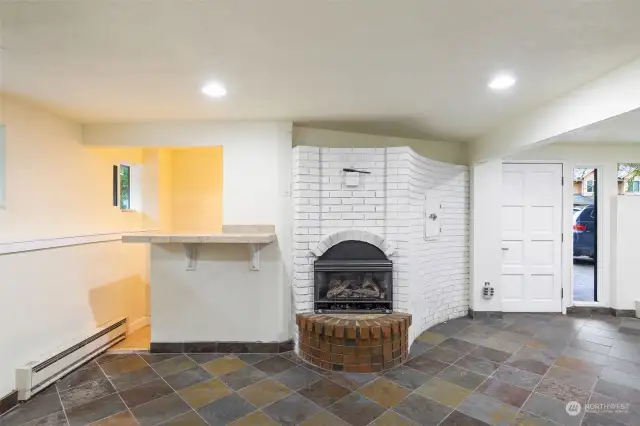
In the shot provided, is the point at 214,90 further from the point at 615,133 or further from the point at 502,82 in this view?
the point at 615,133

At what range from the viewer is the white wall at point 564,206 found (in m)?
4.28

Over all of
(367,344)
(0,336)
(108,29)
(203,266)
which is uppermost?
(108,29)

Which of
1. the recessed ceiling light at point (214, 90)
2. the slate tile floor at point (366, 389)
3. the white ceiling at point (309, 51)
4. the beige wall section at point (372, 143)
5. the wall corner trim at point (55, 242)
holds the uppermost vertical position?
the recessed ceiling light at point (214, 90)

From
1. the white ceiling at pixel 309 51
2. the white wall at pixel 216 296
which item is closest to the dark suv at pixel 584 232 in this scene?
the white ceiling at pixel 309 51

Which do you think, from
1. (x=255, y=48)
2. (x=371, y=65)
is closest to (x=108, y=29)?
(x=255, y=48)

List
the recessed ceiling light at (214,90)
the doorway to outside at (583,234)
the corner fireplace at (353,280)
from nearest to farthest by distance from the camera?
the recessed ceiling light at (214,90), the corner fireplace at (353,280), the doorway to outside at (583,234)

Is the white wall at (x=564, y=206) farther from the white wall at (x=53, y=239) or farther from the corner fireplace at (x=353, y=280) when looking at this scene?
the white wall at (x=53, y=239)

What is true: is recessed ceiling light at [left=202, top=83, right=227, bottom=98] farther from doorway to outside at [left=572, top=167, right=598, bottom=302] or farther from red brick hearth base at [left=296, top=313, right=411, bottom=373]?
doorway to outside at [left=572, top=167, right=598, bottom=302]

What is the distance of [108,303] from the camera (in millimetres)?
3564

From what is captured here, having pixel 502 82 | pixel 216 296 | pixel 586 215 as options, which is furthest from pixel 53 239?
pixel 586 215

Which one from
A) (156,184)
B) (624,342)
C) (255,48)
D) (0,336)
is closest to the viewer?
(255,48)

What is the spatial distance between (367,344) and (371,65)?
219cm

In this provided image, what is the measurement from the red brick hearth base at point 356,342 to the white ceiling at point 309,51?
1.87m

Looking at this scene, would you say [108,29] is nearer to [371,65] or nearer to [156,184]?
[371,65]
